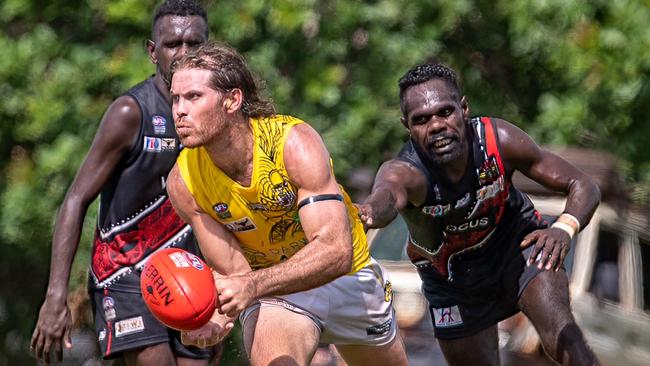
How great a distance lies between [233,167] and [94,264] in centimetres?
143

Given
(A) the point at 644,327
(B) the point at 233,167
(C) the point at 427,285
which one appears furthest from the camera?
(A) the point at 644,327

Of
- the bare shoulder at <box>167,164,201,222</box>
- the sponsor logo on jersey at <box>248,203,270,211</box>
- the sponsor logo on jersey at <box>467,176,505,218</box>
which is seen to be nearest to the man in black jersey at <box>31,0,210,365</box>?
the bare shoulder at <box>167,164,201,222</box>

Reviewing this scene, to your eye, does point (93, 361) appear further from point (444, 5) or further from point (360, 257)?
point (360, 257)

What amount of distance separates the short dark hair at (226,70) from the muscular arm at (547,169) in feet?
5.14

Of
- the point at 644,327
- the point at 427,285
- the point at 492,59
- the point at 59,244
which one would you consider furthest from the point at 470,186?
the point at 492,59

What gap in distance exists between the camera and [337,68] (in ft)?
32.5

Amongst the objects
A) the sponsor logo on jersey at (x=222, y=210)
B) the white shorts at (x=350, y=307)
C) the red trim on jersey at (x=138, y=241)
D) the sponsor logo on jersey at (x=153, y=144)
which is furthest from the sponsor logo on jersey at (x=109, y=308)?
the sponsor logo on jersey at (x=222, y=210)

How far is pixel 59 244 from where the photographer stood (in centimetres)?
703

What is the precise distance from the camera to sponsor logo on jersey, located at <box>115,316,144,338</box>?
717 cm

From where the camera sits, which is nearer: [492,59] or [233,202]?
[233,202]

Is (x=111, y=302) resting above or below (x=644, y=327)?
above

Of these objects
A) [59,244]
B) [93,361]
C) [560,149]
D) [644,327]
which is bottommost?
[93,361]

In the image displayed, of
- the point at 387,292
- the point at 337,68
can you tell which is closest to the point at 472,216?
the point at 387,292

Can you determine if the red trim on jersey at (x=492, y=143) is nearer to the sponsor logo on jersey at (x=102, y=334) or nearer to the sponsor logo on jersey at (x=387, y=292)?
the sponsor logo on jersey at (x=387, y=292)
